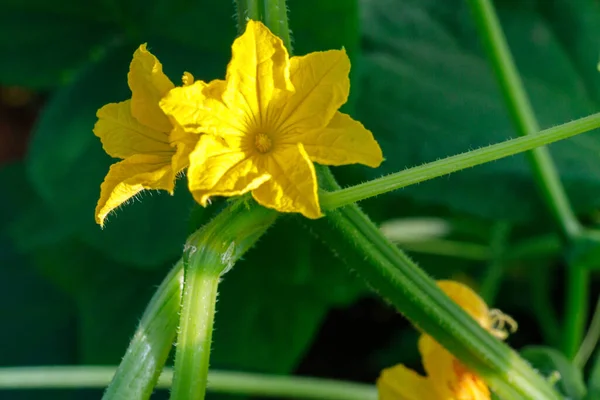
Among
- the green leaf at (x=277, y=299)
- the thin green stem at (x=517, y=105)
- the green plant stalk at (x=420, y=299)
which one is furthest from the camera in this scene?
the green leaf at (x=277, y=299)

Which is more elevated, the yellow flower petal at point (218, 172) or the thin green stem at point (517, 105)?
the thin green stem at point (517, 105)

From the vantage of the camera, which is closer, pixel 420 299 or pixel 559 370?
pixel 420 299

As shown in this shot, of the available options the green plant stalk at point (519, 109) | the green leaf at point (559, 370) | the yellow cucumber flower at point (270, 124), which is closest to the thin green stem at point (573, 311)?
the green plant stalk at point (519, 109)

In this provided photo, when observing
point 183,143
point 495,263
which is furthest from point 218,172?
point 495,263

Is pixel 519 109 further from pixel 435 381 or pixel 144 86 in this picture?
pixel 144 86

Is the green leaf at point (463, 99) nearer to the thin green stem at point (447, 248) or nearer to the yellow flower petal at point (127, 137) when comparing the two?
the thin green stem at point (447, 248)

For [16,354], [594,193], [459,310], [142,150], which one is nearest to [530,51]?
[594,193]
